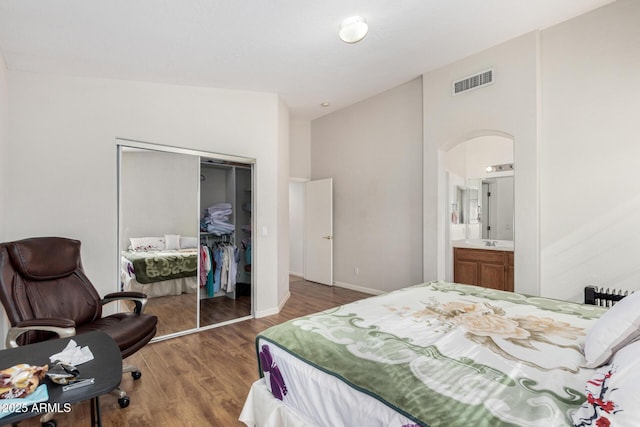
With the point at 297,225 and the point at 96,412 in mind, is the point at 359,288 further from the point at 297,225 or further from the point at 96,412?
the point at 96,412

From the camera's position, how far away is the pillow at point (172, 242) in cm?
329

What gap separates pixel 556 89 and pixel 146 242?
177 inches

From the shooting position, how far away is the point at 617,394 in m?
0.85

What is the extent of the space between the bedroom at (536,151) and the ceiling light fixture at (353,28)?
5.92ft

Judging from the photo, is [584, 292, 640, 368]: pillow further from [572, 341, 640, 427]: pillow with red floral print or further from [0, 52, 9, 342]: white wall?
[0, 52, 9, 342]: white wall

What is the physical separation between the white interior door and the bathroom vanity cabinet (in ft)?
7.17

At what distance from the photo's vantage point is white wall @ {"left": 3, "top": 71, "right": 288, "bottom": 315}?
2.66 meters

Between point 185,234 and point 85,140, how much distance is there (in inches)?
50.2

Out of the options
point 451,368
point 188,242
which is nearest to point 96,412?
point 451,368

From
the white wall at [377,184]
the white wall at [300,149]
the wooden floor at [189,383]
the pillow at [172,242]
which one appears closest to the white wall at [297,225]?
the white wall at [300,149]

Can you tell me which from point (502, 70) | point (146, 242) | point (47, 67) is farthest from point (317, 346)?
point (502, 70)

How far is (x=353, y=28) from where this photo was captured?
8.40ft

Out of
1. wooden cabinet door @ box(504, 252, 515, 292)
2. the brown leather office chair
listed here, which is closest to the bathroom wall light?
wooden cabinet door @ box(504, 252, 515, 292)

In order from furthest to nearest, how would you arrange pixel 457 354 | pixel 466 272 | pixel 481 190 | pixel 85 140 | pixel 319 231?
pixel 319 231 → pixel 481 190 → pixel 466 272 → pixel 85 140 → pixel 457 354
